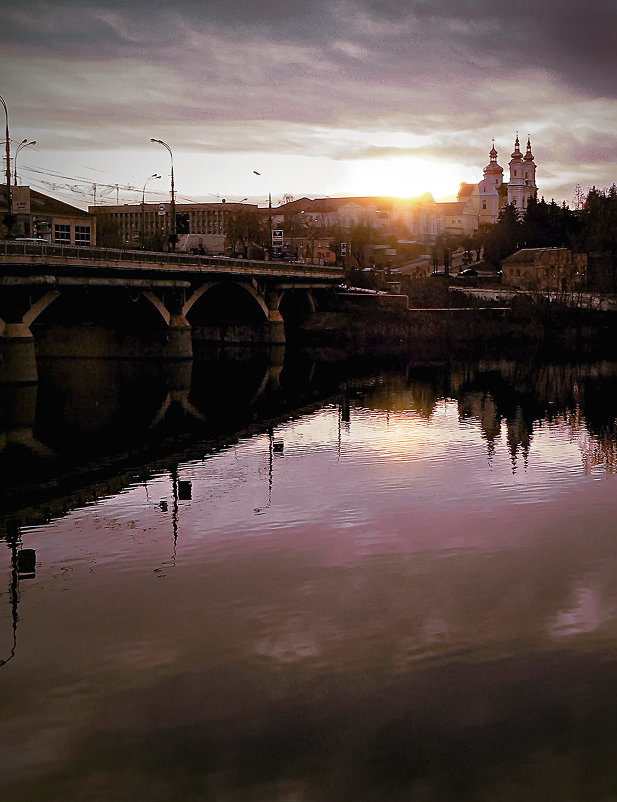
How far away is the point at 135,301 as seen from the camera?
61.3m

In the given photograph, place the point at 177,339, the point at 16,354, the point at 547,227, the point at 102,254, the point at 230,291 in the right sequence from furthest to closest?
the point at 547,227, the point at 230,291, the point at 177,339, the point at 102,254, the point at 16,354

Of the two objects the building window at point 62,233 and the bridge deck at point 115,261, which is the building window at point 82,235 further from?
the bridge deck at point 115,261

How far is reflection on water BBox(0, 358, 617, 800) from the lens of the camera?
11.6 m

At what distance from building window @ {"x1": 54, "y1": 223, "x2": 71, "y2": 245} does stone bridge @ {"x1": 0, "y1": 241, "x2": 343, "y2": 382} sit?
931cm

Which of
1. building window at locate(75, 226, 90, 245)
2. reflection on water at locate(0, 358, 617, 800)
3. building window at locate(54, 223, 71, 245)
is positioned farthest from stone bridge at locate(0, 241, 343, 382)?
reflection on water at locate(0, 358, 617, 800)

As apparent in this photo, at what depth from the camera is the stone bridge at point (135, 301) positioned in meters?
48.1

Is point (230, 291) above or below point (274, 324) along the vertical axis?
above

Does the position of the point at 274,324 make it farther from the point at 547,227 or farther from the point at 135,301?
the point at 547,227

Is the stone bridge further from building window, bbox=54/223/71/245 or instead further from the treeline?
the treeline

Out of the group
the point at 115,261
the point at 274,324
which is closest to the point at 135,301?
the point at 115,261

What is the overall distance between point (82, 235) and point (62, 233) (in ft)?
14.4

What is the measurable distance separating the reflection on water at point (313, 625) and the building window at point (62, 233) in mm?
45487

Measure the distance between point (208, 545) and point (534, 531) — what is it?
291 inches

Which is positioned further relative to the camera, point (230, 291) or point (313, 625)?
point (230, 291)
